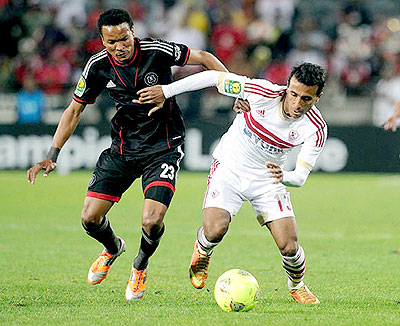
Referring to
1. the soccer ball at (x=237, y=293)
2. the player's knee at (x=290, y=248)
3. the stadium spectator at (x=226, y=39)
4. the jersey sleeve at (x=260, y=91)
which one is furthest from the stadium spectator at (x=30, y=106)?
the soccer ball at (x=237, y=293)

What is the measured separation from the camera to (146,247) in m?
6.27

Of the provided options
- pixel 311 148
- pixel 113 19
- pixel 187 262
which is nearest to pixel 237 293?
pixel 311 148

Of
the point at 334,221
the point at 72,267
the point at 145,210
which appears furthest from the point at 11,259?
the point at 334,221

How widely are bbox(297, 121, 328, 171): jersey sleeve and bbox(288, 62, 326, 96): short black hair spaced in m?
0.32

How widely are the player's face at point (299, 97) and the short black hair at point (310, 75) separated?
1.1 inches

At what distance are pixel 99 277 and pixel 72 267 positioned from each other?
99 cm

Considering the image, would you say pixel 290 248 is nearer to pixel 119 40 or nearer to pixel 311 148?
pixel 311 148

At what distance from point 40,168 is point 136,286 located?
1.21 metres

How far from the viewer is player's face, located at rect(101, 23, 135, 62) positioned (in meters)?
6.22

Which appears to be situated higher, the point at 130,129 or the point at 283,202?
the point at 130,129

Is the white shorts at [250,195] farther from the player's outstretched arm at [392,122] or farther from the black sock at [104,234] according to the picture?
the player's outstretched arm at [392,122]

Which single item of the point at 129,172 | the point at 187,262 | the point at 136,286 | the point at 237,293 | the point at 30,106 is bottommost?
the point at 30,106

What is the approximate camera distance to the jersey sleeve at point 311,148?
5.98m

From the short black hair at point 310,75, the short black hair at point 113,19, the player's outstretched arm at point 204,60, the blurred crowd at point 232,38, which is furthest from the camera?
the blurred crowd at point 232,38
